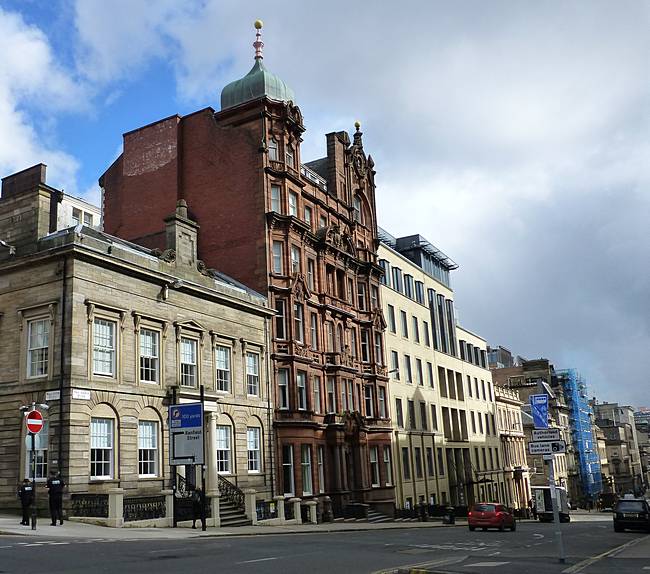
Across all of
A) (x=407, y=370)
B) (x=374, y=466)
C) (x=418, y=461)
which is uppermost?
(x=407, y=370)

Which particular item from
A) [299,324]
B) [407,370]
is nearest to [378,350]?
[407,370]

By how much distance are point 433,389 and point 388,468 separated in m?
14.8

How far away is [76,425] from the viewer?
2550 centimetres

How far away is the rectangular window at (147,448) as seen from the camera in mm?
28625

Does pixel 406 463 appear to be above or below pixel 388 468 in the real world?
above

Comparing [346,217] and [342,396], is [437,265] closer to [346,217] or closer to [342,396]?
[346,217]

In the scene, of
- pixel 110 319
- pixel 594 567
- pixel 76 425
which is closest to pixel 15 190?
pixel 110 319

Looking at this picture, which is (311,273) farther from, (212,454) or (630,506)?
(630,506)

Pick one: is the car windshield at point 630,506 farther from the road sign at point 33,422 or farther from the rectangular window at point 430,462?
the road sign at point 33,422

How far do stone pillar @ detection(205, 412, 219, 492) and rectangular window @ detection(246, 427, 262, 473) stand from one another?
3.12 meters

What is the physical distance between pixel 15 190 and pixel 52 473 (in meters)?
13.7

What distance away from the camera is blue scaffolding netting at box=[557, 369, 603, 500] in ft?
374

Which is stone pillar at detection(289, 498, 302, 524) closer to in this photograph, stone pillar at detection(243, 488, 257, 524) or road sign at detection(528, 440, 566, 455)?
stone pillar at detection(243, 488, 257, 524)

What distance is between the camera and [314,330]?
42.7 meters
